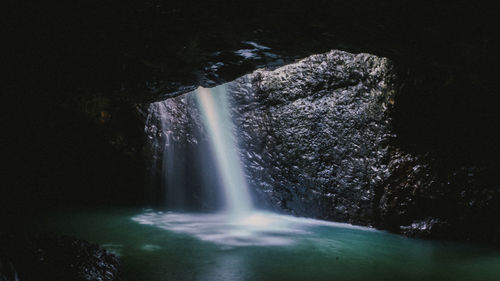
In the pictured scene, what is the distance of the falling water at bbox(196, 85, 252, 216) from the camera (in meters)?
7.74

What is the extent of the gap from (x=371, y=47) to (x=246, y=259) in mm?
2629

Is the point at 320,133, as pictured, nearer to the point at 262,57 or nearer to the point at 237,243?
the point at 237,243

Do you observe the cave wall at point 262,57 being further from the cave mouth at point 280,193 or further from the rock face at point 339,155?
the cave mouth at point 280,193

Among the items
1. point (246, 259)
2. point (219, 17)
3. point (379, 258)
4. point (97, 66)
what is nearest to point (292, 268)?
point (246, 259)

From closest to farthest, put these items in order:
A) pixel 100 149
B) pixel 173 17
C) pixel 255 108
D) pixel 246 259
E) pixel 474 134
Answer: pixel 173 17, pixel 246 259, pixel 474 134, pixel 255 108, pixel 100 149

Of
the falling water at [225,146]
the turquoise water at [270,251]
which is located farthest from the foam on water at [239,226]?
the falling water at [225,146]

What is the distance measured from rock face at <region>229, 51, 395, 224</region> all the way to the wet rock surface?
414 cm

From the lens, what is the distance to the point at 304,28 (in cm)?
296

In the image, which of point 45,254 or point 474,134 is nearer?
point 45,254

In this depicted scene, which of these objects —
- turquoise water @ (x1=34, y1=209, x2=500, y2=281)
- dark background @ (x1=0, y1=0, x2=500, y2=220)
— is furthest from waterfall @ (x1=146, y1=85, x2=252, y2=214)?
dark background @ (x1=0, y1=0, x2=500, y2=220)

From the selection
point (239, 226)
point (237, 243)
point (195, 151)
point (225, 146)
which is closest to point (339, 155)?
point (239, 226)

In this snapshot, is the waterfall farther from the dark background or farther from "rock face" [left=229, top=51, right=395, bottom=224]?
the dark background

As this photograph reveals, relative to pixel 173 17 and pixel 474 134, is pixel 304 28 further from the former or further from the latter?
pixel 474 134

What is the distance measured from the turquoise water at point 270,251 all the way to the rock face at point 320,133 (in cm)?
58
